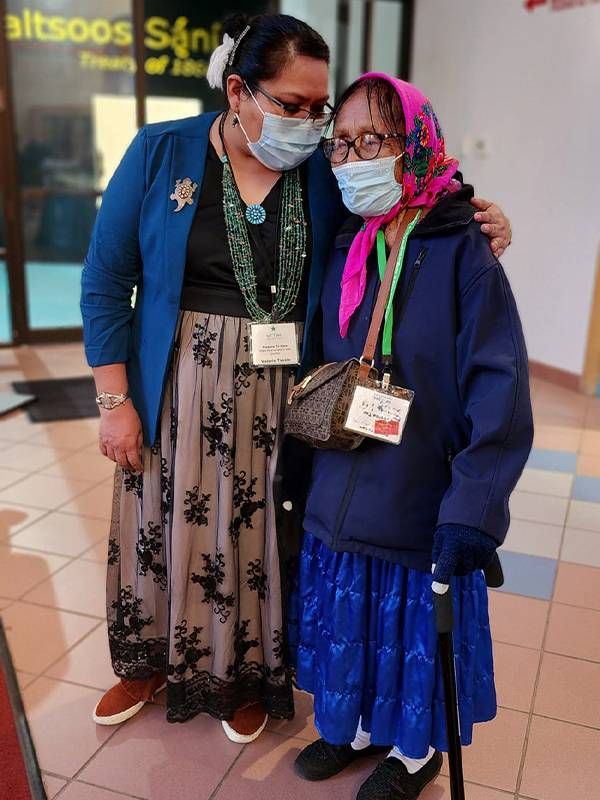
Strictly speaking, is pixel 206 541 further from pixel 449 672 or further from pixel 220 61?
pixel 220 61

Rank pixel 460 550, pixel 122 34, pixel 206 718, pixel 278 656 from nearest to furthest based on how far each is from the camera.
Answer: pixel 460 550, pixel 278 656, pixel 206 718, pixel 122 34

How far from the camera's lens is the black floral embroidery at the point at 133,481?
1685mm

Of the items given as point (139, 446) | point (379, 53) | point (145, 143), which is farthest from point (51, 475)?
point (379, 53)

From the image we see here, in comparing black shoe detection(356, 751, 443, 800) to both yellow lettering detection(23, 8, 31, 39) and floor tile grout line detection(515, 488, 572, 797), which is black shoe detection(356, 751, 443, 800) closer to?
floor tile grout line detection(515, 488, 572, 797)

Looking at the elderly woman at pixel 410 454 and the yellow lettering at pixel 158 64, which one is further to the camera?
the yellow lettering at pixel 158 64

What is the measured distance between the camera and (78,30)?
5.38 meters

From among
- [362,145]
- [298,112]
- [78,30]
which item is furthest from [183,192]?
[78,30]

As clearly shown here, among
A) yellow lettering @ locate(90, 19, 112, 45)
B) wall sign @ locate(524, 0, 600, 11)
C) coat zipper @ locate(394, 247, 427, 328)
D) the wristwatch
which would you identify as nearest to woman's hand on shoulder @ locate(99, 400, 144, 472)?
the wristwatch

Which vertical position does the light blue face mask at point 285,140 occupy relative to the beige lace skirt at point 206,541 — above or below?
above

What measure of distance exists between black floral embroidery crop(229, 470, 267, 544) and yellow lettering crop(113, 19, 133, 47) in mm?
4857

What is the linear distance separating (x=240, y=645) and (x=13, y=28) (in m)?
4.94

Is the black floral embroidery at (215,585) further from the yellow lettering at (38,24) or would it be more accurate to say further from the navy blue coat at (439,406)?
the yellow lettering at (38,24)

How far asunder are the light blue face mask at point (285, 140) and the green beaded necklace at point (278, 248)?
7 cm

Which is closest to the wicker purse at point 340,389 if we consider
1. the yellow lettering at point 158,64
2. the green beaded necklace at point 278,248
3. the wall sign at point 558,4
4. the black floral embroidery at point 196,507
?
the green beaded necklace at point 278,248
